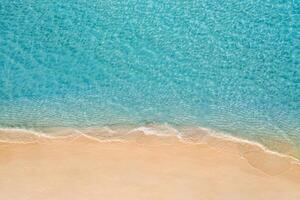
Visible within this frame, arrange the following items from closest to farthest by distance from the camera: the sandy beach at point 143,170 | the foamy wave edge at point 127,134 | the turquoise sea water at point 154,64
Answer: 1. the sandy beach at point 143,170
2. the foamy wave edge at point 127,134
3. the turquoise sea water at point 154,64

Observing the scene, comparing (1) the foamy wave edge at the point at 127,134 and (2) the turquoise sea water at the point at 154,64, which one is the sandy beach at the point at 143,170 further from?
(2) the turquoise sea water at the point at 154,64

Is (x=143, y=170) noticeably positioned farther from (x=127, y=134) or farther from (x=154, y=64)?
(x=154, y=64)

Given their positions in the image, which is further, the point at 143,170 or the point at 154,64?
the point at 154,64

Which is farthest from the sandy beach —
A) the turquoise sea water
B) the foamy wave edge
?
the turquoise sea water

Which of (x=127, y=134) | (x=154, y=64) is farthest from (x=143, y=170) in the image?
(x=154, y=64)

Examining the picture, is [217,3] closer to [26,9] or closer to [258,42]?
[258,42]

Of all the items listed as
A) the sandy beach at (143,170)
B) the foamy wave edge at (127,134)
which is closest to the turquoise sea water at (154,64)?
the foamy wave edge at (127,134)
